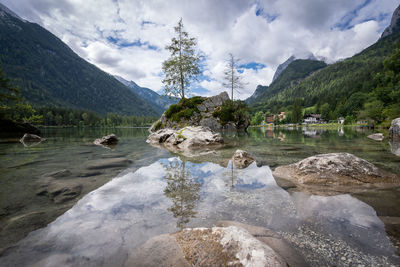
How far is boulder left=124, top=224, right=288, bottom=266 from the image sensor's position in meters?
1.93

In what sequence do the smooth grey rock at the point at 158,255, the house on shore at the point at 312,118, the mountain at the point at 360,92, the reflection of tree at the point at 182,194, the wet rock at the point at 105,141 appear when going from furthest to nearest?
the house on shore at the point at 312,118
the mountain at the point at 360,92
the wet rock at the point at 105,141
the reflection of tree at the point at 182,194
the smooth grey rock at the point at 158,255

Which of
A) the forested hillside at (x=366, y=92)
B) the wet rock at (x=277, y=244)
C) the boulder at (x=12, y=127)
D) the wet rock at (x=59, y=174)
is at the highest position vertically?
the forested hillside at (x=366, y=92)

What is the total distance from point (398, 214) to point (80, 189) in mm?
6699

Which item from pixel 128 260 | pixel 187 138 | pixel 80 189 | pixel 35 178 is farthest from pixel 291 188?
pixel 187 138

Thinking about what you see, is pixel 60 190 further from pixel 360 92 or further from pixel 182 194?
pixel 360 92

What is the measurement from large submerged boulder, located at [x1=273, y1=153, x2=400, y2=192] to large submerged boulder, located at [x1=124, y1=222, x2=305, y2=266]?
3462mm

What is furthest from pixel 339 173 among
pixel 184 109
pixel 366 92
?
pixel 366 92

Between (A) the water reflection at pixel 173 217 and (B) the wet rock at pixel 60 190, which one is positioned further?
(B) the wet rock at pixel 60 190

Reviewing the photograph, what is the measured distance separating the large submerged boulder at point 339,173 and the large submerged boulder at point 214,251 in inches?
136

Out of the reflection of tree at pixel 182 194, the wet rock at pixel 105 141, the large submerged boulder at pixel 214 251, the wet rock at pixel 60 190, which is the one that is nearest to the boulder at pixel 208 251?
the large submerged boulder at pixel 214 251

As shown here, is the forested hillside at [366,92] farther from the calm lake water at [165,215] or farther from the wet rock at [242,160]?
the calm lake water at [165,215]

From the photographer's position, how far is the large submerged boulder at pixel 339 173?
4.96 meters

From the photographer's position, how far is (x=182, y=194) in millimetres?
4199

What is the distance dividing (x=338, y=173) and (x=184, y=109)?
2664 cm
